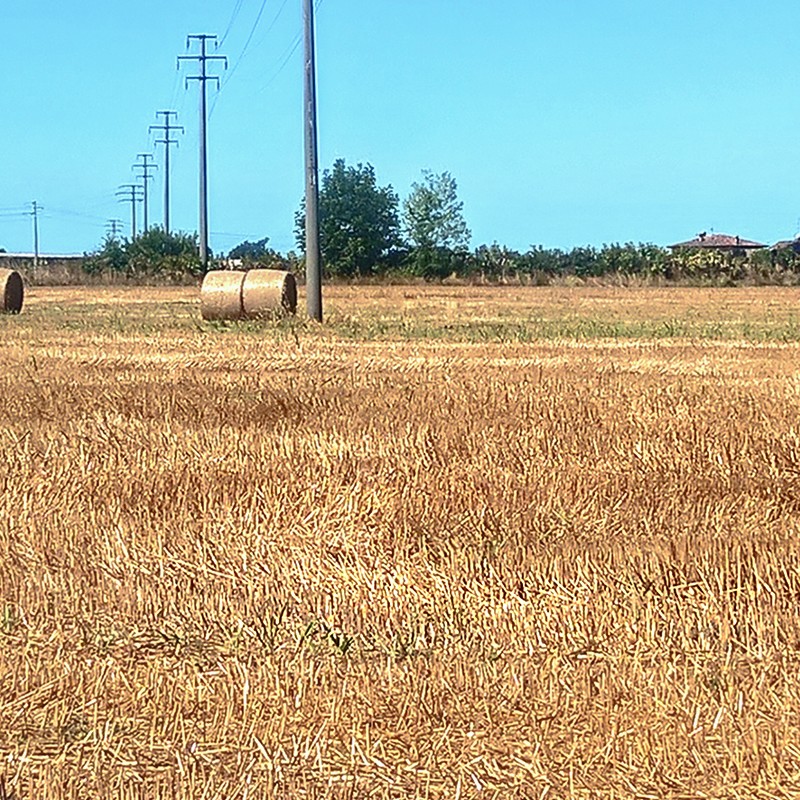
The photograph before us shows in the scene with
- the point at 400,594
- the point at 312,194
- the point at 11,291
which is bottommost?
the point at 400,594

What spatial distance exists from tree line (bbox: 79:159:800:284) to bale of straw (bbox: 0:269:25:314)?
37.8 m

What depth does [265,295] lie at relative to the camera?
29.8 metres

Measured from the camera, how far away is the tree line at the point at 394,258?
74.2 metres

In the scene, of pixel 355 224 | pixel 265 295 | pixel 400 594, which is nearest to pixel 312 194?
pixel 265 295

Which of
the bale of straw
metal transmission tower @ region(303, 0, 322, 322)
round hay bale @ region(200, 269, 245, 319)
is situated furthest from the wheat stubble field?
the bale of straw

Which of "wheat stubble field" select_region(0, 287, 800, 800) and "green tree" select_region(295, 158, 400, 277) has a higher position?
"green tree" select_region(295, 158, 400, 277)

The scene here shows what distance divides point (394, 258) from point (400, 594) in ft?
235

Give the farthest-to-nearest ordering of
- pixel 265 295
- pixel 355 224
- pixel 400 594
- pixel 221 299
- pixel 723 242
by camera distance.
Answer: pixel 723 242
pixel 355 224
pixel 265 295
pixel 221 299
pixel 400 594

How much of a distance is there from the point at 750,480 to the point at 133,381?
7620mm

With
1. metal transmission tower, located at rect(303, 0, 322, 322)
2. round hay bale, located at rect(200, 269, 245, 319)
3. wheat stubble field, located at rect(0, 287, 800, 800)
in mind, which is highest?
metal transmission tower, located at rect(303, 0, 322, 322)

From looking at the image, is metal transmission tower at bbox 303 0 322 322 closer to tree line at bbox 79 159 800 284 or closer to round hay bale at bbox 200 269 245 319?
round hay bale at bbox 200 269 245 319

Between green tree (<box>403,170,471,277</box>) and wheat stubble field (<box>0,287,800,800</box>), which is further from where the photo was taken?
green tree (<box>403,170,471,277</box>)

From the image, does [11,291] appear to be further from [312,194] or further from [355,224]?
[355,224]

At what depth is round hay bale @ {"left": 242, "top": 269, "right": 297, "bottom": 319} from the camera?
1167 inches
